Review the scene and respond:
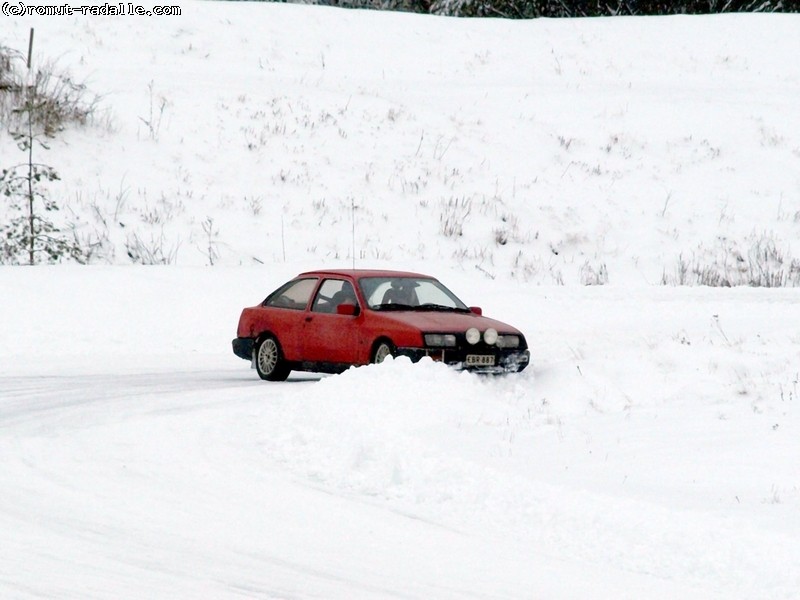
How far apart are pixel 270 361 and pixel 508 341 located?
10.3 ft

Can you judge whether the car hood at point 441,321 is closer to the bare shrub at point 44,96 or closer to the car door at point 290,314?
the car door at point 290,314

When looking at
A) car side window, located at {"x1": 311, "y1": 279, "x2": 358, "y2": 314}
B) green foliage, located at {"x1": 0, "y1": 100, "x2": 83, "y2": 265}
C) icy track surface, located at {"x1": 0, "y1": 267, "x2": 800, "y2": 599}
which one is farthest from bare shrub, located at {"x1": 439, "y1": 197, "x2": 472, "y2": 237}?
car side window, located at {"x1": 311, "y1": 279, "x2": 358, "y2": 314}

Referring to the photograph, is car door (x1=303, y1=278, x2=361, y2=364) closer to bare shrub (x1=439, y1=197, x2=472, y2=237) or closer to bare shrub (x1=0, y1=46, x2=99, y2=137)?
bare shrub (x1=439, y1=197, x2=472, y2=237)

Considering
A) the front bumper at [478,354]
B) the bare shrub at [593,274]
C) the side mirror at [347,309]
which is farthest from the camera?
the bare shrub at [593,274]

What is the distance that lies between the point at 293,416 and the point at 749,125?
28.4 metres

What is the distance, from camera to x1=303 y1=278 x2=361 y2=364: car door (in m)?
13.9

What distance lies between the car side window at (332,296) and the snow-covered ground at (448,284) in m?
0.94

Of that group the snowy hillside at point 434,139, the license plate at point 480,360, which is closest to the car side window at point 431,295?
the license plate at point 480,360

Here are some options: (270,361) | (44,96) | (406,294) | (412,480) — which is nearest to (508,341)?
(406,294)

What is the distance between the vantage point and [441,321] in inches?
532

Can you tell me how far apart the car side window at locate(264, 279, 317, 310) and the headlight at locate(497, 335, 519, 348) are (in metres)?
2.62

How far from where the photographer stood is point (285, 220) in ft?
94.7

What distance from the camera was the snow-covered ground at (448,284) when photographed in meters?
6.48

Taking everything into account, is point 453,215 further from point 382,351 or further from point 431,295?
point 382,351
